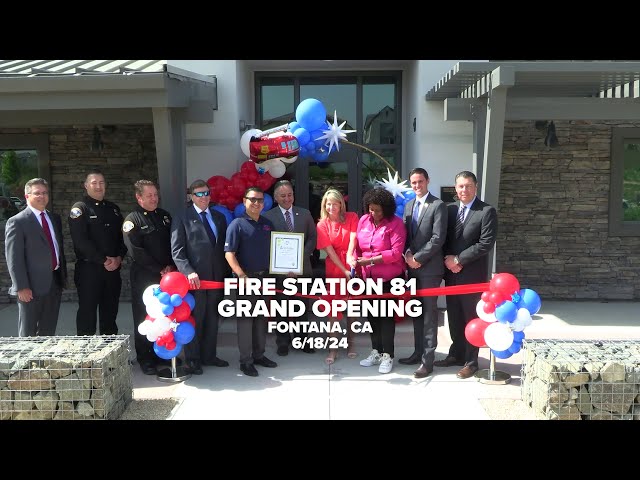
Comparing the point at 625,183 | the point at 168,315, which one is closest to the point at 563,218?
the point at 625,183

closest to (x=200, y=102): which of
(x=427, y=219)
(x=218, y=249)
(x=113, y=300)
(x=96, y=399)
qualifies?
(x=218, y=249)

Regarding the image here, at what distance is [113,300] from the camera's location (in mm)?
5660

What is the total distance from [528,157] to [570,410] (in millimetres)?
5245

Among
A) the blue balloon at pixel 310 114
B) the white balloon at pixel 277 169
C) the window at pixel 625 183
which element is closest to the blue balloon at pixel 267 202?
the white balloon at pixel 277 169

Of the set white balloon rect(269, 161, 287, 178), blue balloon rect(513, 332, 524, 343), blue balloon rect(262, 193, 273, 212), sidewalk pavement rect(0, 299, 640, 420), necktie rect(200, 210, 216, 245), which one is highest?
white balloon rect(269, 161, 287, 178)

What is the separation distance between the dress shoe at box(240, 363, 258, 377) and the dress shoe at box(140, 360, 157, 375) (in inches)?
33.1

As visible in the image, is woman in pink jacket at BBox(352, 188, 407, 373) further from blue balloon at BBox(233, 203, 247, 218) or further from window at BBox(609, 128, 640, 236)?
window at BBox(609, 128, 640, 236)

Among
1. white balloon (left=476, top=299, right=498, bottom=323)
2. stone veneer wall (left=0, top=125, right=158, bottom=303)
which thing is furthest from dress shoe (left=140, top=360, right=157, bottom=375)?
stone veneer wall (left=0, top=125, right=158, bottom=303)

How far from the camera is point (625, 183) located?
870cm

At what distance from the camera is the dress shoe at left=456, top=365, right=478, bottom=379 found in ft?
17.3

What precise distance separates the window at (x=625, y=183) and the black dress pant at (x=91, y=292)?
23.0ft

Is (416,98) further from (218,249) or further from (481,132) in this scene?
(218,249)

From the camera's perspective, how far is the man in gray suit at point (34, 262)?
5.04 m

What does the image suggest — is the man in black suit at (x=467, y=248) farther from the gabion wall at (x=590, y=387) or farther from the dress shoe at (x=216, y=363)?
the dress shoe at (x=216, y=363)
